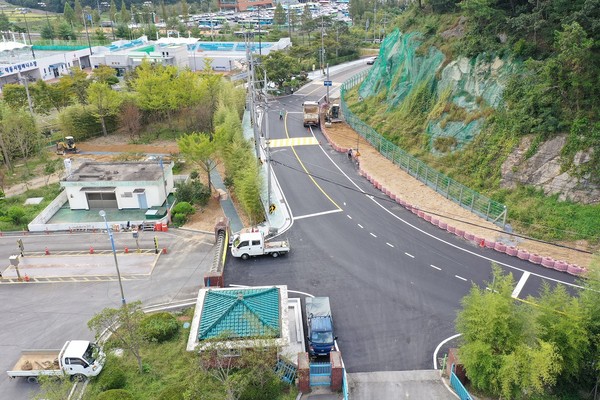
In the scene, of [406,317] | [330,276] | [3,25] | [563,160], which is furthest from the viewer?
[3,25]

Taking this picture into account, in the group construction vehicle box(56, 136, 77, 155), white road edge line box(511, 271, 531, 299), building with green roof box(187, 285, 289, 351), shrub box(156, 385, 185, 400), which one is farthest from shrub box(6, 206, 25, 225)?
white road edge line box(511, 271, 531, 299)

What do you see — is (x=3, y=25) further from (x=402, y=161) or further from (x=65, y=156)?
(x=402, y=161)

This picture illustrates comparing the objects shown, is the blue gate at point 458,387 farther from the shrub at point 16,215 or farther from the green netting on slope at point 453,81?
the shrub at point 16,215

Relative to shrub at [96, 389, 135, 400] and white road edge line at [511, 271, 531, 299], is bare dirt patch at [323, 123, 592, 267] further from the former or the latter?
shrub at [96, 389, 135, 400]

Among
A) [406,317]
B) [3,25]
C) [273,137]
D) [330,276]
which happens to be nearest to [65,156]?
[273,137]

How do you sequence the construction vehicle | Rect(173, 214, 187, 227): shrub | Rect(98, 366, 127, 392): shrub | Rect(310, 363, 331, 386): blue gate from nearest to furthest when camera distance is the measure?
Rect(310, 363, 331, 386): blue gate
Rect(98, 366, 127, 392): shrub
Rect(173, 214, 187, 227): shrub
the construction vehicle
